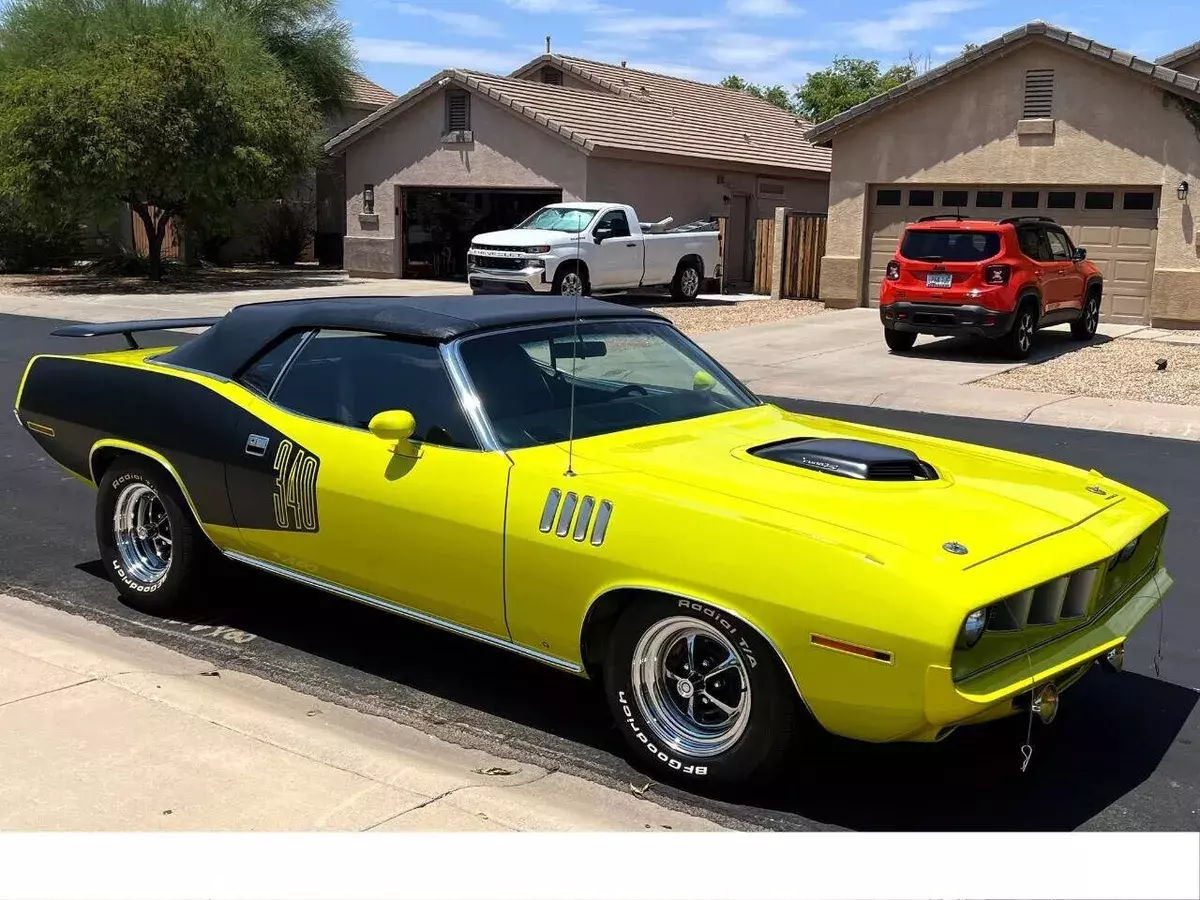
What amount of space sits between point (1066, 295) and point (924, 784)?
14.8m

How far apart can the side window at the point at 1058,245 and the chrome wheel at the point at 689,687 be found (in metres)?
15.0

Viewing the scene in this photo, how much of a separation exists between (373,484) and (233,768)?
1.16 metres

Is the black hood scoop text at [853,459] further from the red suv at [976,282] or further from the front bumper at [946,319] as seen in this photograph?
the red suv at [976,282]

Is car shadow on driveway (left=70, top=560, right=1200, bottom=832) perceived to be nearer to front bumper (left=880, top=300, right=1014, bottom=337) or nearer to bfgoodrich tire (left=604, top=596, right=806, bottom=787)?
bfgoodrich tire (left=604, top=596, right=806, bottom=787)

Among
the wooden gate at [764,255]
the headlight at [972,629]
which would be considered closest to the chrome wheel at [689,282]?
the wooden gate at [764,255]

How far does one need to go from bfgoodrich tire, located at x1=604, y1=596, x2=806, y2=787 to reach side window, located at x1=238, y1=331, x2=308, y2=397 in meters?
2.09

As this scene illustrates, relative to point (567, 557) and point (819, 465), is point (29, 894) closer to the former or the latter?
point (567, 557)

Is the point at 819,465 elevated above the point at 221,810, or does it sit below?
above

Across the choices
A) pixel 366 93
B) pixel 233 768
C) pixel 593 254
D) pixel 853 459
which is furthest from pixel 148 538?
pixel 366 93

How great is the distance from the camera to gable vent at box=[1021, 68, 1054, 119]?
20.6 meters

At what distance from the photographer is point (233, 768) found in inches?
161

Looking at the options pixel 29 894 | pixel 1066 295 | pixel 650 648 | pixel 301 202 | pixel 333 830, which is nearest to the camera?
pixel 29 894

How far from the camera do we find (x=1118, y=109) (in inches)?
789

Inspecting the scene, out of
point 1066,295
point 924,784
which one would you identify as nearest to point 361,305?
point 924,784
